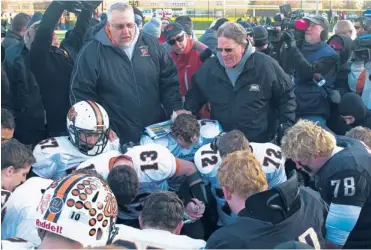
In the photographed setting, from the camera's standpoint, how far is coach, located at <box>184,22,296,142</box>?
3.95 meters

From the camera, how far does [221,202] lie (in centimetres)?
343

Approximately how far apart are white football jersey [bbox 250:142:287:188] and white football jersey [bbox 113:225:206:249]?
3.51ft

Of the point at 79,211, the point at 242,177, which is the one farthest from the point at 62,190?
the point at 242,177

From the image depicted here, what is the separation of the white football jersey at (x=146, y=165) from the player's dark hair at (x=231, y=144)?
0.37 m

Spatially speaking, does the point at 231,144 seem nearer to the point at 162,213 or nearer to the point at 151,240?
the point at 162,213

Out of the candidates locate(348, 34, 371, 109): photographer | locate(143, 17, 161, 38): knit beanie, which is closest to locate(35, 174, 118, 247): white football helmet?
locate(348, 34, 371, 109): photographer

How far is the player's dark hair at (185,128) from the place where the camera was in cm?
359

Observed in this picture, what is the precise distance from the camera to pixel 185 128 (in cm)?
358

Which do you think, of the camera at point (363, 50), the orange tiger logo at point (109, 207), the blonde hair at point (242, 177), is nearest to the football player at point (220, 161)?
the blonde hair at point (242, 177)

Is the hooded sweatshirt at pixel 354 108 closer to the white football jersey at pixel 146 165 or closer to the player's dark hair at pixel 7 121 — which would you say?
the white football jersey at pixel 146 165

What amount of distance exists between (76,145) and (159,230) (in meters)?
1.31

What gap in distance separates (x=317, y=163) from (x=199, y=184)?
894 mm

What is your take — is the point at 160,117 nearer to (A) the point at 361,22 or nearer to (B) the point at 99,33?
(B) the point at 99,33

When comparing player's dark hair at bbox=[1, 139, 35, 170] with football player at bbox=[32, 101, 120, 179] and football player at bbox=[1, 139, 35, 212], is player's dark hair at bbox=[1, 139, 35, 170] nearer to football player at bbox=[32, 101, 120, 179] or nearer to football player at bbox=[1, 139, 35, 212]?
football player at bbox=[1, 139, 35, 212]
